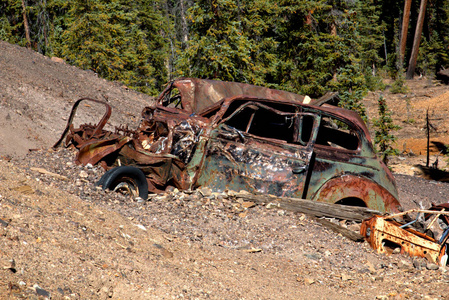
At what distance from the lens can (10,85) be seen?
1243cm

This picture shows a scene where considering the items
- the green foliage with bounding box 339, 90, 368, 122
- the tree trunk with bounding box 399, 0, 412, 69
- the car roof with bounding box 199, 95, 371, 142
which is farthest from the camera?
the tree trunk with bounding box 399, 0, 412, 69

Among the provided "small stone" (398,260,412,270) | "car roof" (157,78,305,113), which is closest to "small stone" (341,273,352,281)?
"small stone" (398,260,412,270)

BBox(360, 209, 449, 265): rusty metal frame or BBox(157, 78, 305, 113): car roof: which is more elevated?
BBox(157, 78, 305, 113): car roof

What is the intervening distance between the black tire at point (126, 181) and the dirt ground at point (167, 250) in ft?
0.48

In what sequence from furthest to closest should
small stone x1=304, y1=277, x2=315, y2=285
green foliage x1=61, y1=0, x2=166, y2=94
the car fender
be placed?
→ green foliage x1=61, y1=0, x2=166, y2=94
the car fender
small stone x1=304, y1=277, x2=315, y2=285

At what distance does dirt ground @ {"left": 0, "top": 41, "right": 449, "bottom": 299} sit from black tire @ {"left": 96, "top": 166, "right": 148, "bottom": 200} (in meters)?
0.15

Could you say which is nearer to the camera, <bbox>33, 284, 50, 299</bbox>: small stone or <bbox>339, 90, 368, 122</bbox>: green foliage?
<bbox>33, 284, 50, 299</bbox>: small stone

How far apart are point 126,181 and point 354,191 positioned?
3277mm

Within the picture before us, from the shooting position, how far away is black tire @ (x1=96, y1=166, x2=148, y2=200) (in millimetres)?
5883

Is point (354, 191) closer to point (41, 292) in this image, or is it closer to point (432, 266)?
point (432, 266)

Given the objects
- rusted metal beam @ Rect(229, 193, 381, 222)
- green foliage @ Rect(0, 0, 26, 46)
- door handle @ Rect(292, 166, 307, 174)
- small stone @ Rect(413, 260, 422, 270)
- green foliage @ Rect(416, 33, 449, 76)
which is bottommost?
small stone @ Rect(413, 260, 422, 270)

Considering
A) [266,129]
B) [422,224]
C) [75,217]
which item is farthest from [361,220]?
[75,217]

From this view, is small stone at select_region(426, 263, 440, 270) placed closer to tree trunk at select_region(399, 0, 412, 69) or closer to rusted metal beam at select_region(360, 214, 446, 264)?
rusted metal beam at select_region(360, 214, 446, 264)

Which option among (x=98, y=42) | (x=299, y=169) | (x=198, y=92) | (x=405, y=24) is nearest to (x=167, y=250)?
(x=299, y=169)
